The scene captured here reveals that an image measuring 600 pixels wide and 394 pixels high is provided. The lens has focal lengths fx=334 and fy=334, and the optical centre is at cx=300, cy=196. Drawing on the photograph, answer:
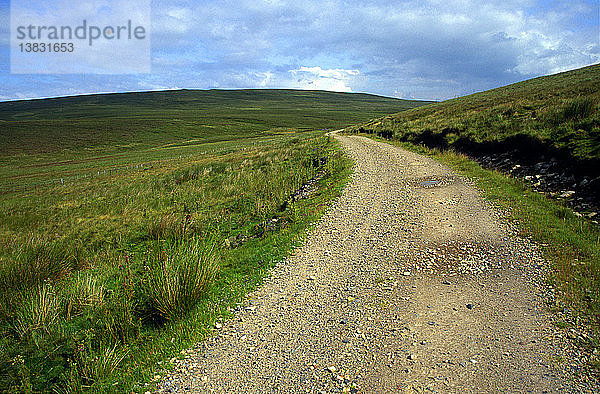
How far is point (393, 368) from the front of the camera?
14.0ft

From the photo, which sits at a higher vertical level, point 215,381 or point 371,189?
point 371,189

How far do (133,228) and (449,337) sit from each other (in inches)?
539

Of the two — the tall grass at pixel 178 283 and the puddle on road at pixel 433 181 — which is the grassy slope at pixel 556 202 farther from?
the tall grass at pixel 178 283

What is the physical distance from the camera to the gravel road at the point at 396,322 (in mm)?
4148

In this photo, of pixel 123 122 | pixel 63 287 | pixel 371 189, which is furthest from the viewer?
pixel 123 122

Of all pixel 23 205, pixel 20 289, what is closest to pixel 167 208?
pixel 20 289

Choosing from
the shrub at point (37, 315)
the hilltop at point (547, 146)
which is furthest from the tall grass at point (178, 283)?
the hilltop at point (547, 146)

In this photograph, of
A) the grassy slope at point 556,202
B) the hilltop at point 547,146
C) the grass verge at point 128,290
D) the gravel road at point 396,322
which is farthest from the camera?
the hilltop at point 547,146

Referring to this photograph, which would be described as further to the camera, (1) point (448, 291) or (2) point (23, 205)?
(2) point (23, 205)

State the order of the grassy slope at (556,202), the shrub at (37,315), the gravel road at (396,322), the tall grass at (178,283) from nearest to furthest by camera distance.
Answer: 1. the gravel road at (396,322)
2. the grassy slope at (556,202)
3. the shrub at (37,315)
4. the tall grass at (178,283)

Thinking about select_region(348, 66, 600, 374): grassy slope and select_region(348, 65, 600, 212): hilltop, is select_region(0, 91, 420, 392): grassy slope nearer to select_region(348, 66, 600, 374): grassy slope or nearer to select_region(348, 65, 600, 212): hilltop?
select_region(348, 66, 600, 374): grassy slope

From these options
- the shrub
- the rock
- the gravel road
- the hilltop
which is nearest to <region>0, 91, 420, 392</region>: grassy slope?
the shrub

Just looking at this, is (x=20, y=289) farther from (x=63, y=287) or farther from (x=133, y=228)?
(x=133, y=228)

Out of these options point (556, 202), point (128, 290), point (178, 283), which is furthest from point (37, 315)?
point (556, 202)
